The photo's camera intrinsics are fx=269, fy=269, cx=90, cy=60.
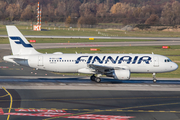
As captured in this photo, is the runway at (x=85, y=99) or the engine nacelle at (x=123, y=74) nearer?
the runway at (x=85, y=99)

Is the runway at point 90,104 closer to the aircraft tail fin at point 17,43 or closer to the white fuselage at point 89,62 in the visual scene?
the white fuselage at point 89,62

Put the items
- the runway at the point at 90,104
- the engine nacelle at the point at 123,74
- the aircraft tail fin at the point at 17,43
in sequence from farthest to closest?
the aircraft tail fin at the point at 17,43
the engine nacelle at the point at 123,74
the runway at the point at 90,104

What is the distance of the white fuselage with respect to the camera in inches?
1666

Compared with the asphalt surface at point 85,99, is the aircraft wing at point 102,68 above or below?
above

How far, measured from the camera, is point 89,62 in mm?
42438

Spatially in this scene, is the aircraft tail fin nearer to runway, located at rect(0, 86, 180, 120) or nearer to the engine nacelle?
runway, located at rect(0, 86, 180, 120)

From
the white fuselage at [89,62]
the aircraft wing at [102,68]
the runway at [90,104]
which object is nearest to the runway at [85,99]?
the runway at [90,104]

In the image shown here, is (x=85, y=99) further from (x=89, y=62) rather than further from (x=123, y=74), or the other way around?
(x=89, y=62)

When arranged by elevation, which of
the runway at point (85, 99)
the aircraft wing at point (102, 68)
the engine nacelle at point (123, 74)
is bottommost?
the runway at point (85, 99)

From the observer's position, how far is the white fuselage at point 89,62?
4231cm

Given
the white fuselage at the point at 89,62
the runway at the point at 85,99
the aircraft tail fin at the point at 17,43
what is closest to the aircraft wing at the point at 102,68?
the white fuselage at the point at 89,62

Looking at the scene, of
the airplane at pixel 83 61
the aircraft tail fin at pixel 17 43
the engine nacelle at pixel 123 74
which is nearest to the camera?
the engine nacelle at pixel 123 74

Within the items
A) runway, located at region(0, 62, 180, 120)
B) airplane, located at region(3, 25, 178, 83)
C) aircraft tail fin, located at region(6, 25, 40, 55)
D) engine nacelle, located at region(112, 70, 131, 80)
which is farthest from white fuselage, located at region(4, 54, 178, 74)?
runway, located at region(0, 62, 180, 120)

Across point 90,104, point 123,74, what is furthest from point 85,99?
point 123,74
